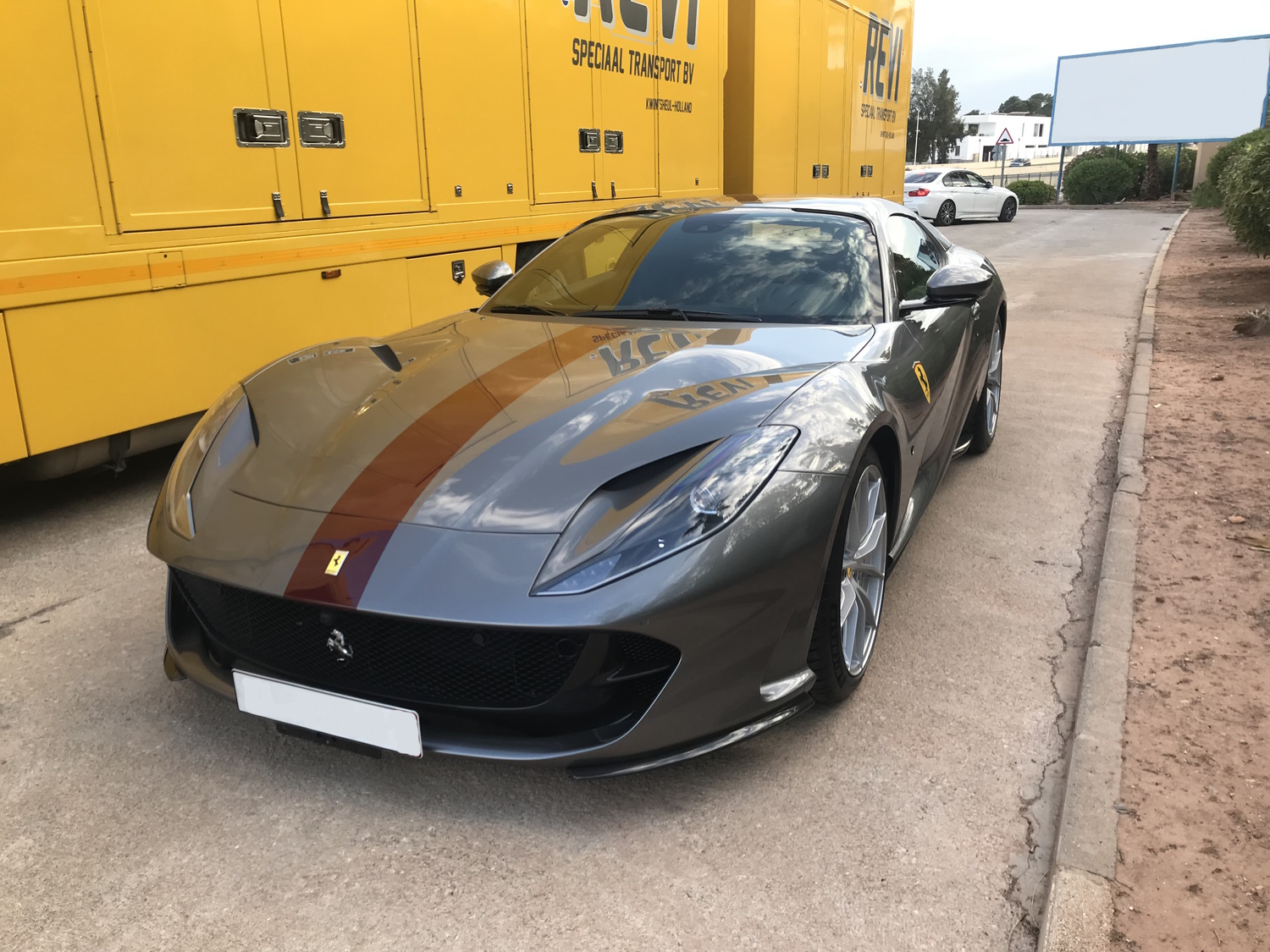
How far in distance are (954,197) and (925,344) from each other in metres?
23.5

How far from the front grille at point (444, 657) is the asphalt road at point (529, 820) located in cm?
26

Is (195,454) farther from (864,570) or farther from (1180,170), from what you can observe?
(1180,170)

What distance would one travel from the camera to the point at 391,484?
2.47m

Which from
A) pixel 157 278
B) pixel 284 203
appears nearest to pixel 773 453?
pixel 157 278

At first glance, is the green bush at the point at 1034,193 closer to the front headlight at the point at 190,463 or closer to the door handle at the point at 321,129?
the door handle at the point at 321,129

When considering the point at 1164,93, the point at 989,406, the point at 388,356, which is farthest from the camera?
the point at 1164,93

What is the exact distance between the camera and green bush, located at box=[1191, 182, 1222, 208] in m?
23.7

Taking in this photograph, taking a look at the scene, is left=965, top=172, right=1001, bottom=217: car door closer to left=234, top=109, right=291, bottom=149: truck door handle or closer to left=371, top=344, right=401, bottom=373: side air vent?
left=234, top=109, right=291, bottom=149: truck door handle

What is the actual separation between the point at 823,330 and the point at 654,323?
0.58 metres

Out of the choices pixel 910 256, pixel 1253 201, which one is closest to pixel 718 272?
pixel 910 256

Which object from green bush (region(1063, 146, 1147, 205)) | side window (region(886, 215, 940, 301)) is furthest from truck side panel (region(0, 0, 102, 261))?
green bush (region(1063, 146, 1147, 205))

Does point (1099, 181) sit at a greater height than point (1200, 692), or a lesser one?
greater

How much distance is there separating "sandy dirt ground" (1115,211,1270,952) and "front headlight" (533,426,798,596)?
1.20 metres

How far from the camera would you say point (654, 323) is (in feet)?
11.6
